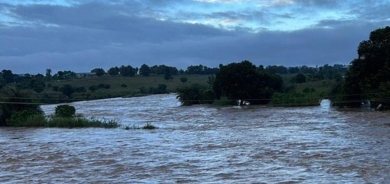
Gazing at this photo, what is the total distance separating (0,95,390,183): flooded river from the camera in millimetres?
12664

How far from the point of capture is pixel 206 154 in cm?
1670

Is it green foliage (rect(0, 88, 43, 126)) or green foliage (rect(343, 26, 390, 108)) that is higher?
green foliage (rect(343, 26, 390, 108))

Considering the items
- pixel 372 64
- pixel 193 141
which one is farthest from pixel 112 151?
pixel 372 64

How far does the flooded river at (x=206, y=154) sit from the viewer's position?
41.5 ft

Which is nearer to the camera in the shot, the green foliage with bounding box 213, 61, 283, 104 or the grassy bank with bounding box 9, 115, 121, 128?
the grassy bank with bounding box 9, 115, 121, 128

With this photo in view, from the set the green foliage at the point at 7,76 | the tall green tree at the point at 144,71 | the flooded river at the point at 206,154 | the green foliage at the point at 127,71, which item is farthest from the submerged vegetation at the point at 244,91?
the tall green tree at the point at 144,71

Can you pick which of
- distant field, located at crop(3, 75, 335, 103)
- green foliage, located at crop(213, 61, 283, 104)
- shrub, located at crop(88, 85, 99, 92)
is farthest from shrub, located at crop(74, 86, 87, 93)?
green foliage, located at crop(213, 61, 283, 104)

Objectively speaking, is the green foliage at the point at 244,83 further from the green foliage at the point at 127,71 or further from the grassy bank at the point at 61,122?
the green foliage at the point at 127,71

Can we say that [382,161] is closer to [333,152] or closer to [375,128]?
[333,152]

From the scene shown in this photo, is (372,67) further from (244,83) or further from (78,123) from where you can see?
(78,123)

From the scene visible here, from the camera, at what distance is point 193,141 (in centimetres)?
2084

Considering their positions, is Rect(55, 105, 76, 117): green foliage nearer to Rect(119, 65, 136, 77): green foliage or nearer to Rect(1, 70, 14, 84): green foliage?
Rect(1, 70, 14, 84): green foliage

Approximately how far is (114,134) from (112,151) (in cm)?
666

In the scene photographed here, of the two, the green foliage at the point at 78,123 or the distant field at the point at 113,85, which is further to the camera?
the distant field at the point at 113,85
